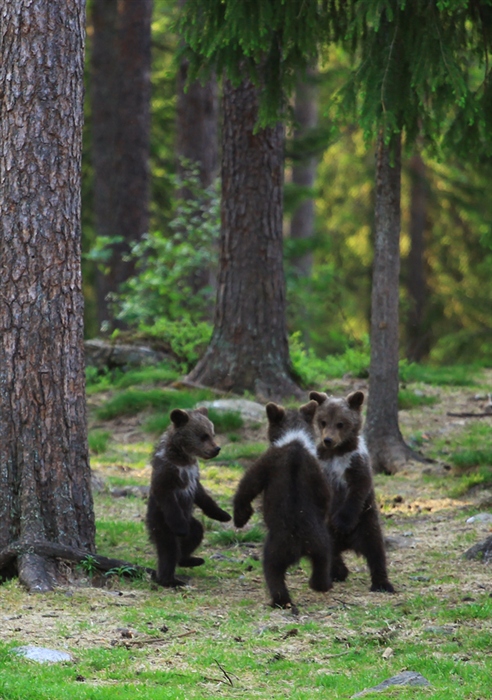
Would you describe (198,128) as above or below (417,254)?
above

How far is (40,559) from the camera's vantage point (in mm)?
7301

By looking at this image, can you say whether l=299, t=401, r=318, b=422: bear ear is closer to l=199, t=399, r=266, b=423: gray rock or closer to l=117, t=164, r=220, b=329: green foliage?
l=199, t=399, r=266, b=423: gray rock

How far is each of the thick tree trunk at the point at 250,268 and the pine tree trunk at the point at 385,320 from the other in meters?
2.62

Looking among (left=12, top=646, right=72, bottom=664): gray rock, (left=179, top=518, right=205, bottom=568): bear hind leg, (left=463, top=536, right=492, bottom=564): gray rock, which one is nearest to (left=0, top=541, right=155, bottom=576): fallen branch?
(left=179, top=518, right=205, bottom=568): bear hind leg

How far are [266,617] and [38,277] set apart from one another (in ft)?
9.42

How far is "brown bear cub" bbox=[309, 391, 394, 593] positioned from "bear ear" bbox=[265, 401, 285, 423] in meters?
0.46

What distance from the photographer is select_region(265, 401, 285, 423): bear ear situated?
7.71 meters

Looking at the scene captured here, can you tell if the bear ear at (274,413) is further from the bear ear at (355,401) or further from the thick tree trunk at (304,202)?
the thick tree trunk at (304,202)

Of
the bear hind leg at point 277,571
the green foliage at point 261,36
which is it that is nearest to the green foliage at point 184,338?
the green foliage at point 261,36

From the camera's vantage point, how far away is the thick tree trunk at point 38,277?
736 cm

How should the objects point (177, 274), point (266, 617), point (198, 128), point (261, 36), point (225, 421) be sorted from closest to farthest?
point (266, 617) → point (261, 36) → point (225, 421) → point (177, 274) → point (198, 128)

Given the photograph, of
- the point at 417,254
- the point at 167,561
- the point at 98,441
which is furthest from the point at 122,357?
the point at 417,254

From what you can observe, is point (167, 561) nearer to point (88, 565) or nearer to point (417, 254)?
point (88, 565)

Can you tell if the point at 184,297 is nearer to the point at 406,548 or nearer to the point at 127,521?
the point at 127,521
